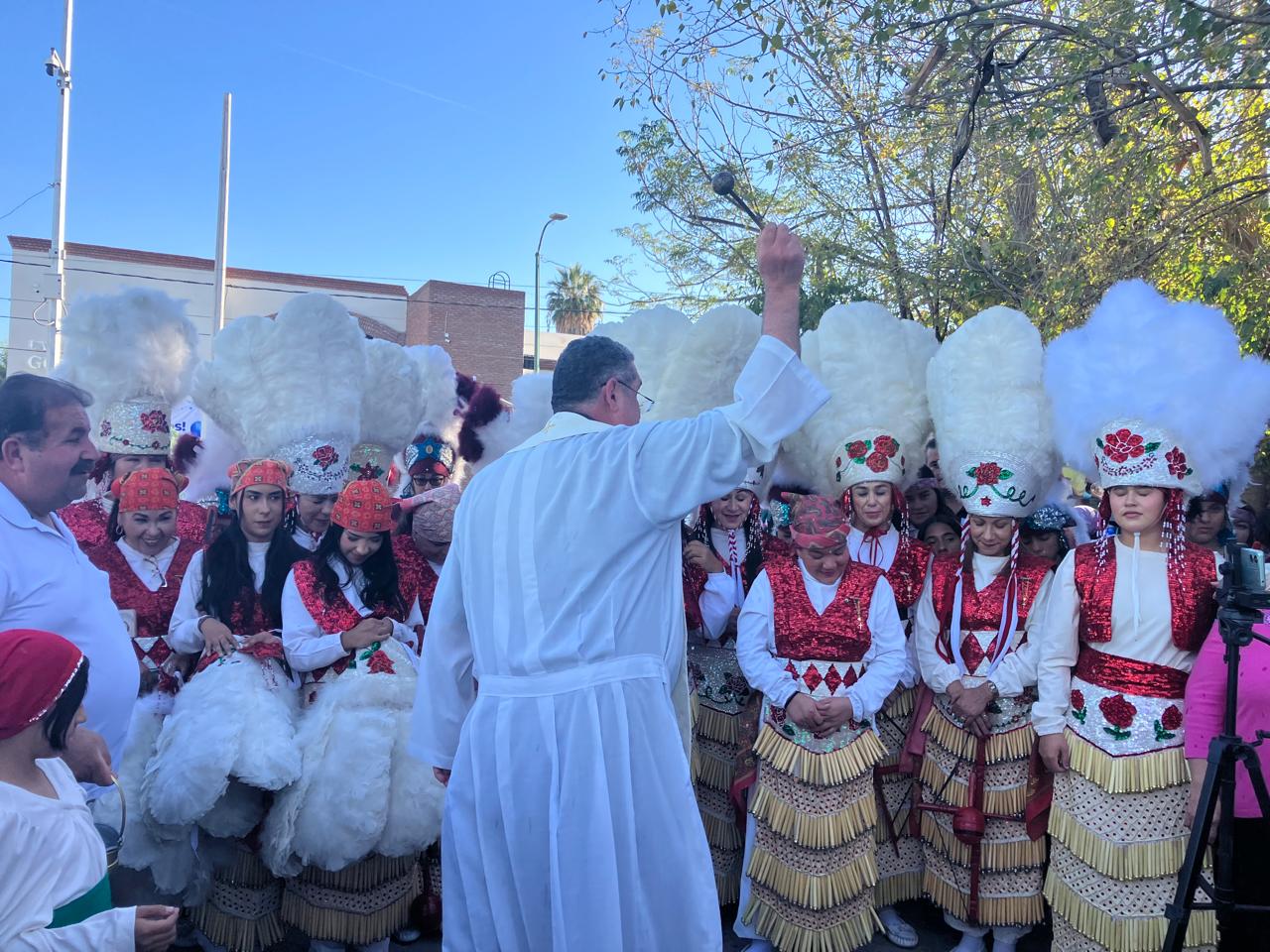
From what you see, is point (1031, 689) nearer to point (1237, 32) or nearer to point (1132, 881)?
point (1132, 881)

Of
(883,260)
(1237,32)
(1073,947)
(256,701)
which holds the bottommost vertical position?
(1073,947)

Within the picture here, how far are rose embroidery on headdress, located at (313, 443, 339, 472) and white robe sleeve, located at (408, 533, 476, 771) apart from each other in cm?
217

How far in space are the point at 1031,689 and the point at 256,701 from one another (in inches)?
125

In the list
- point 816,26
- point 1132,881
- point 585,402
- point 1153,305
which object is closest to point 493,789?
point 585,402

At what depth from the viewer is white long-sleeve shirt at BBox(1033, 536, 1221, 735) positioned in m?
3.38

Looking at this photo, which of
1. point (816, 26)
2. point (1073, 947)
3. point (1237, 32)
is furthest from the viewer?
point (816, 26)

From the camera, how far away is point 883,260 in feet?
27.3

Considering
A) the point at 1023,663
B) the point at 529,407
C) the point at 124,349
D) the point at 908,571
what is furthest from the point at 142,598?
the point at 1023,663

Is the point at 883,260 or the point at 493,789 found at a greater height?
the point at 883,260

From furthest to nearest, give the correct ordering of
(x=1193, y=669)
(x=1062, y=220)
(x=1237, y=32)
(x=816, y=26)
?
(x=1062, y=220)
(x=816, y=26)
(x=1237, y=32)
(x=1193, y=669)

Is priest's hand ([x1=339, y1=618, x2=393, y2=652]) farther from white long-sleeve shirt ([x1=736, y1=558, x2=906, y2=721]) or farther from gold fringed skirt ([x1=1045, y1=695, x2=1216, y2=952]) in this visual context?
gold fringed skirt ([x1=1045, y1=695, x2=1216, y2=952])

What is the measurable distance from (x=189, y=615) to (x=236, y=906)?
3.92ft

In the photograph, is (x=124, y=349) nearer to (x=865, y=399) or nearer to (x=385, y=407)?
(x=385, y=407)

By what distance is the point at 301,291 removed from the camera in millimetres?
25203
